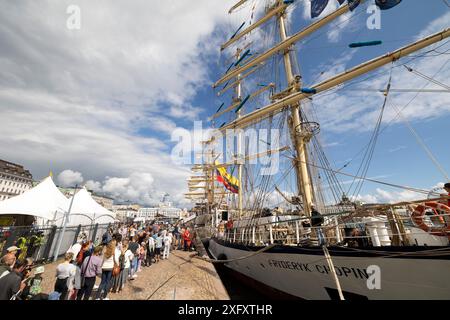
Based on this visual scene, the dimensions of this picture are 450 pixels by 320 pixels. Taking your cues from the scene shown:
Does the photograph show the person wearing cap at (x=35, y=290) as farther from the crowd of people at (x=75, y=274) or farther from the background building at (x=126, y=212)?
the background building at (x=126, y=212)

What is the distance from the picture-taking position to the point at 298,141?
10.7 metres

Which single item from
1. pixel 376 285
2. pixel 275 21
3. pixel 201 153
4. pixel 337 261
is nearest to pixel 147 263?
pixel 337 261

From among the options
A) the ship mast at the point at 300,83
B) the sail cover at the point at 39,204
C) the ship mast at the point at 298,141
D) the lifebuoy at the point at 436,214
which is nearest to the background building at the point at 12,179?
the sail cover at the point at 39,204

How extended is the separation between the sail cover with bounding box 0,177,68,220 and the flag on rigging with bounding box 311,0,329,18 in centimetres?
1881

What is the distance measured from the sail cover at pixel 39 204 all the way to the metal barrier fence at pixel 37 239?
1650 mm

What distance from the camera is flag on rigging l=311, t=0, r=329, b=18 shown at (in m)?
10.7

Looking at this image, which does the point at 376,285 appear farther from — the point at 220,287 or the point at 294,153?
the point at 294,153

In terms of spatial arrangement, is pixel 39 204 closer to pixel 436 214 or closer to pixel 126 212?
pixel 436 214

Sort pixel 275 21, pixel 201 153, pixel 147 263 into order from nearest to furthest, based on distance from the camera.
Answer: pixel 147 263, pixel 275 21, pixel 201 153

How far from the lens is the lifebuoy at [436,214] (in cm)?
364
